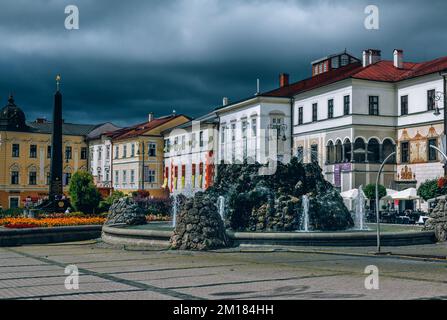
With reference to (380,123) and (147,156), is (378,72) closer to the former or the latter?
(380,123)

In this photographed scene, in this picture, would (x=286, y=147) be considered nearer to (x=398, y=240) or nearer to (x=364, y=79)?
(x=364, y=79)

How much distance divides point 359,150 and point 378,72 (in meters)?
7.21

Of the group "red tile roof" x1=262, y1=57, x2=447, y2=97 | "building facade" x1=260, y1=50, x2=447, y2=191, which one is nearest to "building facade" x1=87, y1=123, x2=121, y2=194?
"red tile roof" x1=262, y1=57, x2=447, y2=97

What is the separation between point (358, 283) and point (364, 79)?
40.9m

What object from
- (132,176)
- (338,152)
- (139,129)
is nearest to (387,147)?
(338,152)

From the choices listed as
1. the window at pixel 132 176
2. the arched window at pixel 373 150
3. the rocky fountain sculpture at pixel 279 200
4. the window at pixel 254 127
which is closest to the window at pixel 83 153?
the window at pixel 132 176

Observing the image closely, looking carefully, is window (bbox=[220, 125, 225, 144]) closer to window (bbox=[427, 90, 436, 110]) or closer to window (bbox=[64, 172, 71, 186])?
window (bbox=[427, 90, 436, 110])

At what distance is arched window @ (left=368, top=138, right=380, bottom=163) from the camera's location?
166 ft

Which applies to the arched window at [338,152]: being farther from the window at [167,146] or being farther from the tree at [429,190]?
the window at [167,146]

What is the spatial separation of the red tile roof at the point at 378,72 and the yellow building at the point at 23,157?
1490 inches

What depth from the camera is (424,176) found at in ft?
154

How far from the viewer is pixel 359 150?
1975 inches

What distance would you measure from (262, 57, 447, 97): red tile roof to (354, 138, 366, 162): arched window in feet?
16.9
